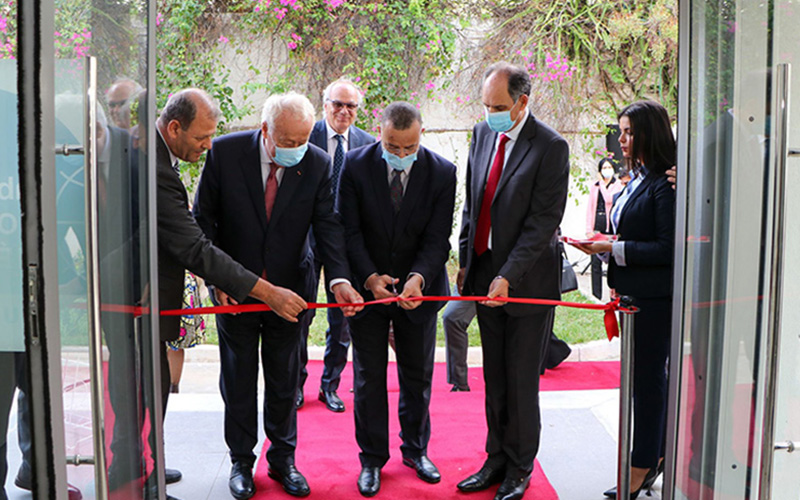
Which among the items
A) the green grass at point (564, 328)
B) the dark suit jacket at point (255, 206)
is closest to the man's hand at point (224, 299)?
the dark suit jacket at point (255, 206)

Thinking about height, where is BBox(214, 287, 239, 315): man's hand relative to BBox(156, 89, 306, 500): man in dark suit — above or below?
below

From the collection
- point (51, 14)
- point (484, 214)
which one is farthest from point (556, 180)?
point (51, 14)

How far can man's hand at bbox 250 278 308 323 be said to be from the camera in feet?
10.1

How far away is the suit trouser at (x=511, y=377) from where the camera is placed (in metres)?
3.27

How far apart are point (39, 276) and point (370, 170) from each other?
177 centimetres

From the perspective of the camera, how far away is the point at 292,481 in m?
3.38

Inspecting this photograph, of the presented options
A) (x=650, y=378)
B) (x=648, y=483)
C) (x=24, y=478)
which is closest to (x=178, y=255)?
(x=24, y=478)

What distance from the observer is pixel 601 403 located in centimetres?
473

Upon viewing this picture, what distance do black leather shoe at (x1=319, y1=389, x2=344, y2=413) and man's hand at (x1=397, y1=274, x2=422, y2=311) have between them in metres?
1.48

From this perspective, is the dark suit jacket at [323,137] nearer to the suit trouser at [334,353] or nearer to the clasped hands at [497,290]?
the suit trouser at [334,353]

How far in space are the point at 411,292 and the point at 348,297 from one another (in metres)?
0.27

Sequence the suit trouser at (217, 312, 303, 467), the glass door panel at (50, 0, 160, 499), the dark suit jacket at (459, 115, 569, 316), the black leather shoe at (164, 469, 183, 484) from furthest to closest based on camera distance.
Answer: the black leather shoe at (164, 469, 183, 484)
the suit trouser at (217, 312, 303, 467)
the dark suit jacket at (459, 115, 569, 316)
the glass door panel at (50, 0, 160, 499)

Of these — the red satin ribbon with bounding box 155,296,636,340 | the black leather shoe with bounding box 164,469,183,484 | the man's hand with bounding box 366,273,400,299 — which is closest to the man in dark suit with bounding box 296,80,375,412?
the black leather shoe with bounding box 164,469,183,484

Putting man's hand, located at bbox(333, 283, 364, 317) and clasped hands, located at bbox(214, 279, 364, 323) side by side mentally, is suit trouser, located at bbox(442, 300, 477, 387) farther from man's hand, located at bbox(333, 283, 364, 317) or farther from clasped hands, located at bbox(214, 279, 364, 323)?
clasped hands, located at bbox(214, 279, 364, 323)
